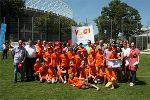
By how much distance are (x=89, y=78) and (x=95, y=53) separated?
112cm

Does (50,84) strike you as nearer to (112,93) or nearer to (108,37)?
(112,93)

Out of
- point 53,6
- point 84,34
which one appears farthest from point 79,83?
point 53,6

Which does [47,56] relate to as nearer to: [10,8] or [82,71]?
[82,71]

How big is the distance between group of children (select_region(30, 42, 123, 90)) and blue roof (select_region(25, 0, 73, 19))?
74.6 metres

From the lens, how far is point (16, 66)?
17375 millimetres

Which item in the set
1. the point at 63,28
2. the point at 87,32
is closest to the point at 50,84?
the point at 87,32

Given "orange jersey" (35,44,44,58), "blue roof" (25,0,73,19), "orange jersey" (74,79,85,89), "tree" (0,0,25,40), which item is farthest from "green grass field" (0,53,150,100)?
"blue roof" (25,0,73,19)

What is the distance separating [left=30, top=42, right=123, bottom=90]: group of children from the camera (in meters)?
16.3

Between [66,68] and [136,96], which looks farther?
[66,68]

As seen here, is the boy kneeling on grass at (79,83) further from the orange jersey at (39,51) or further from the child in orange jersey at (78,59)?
the orange jersey at (39,51)

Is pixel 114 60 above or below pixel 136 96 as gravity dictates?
above

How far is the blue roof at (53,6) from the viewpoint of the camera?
3795 inches

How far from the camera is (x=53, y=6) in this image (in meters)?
107

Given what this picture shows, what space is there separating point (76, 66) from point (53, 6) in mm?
91318
